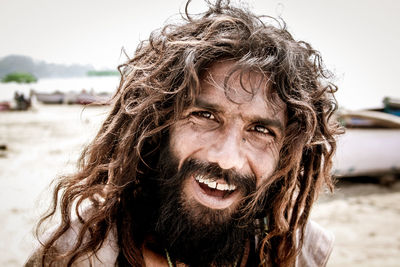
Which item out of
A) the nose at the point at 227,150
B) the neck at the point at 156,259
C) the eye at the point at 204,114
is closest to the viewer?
the nose at the point at 227,150

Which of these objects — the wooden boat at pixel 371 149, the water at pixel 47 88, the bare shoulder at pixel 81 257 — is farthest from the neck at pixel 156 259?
the water at pixel 47 88

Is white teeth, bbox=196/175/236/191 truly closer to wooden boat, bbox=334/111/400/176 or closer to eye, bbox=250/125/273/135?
eye, bbox=250/125/273/135

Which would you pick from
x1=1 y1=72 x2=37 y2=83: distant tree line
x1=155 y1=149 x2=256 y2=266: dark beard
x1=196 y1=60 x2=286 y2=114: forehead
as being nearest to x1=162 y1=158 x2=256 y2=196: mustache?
x1=155 y1=149 x2=256 y2=266: dark beard

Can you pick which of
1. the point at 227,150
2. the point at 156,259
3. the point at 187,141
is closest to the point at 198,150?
the point at 187,141

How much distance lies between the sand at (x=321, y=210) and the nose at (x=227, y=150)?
35.2 inches

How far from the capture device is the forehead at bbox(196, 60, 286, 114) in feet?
5.46

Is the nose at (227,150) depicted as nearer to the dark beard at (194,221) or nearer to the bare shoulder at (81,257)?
the dark beard at (194,221)

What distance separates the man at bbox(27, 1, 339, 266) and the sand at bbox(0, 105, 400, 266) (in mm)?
385

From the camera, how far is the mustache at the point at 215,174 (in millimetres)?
1713

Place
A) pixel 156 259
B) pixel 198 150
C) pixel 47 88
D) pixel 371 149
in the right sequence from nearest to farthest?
pixel 198 150 → pixel 156 259 → pixel 371 149 → pixel 47 88

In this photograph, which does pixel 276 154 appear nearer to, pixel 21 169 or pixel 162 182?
pixel 162 182

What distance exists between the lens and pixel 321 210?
5855 millimetres

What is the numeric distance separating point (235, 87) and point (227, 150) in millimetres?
352

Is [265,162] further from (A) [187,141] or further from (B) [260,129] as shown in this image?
(A) [187,141]
